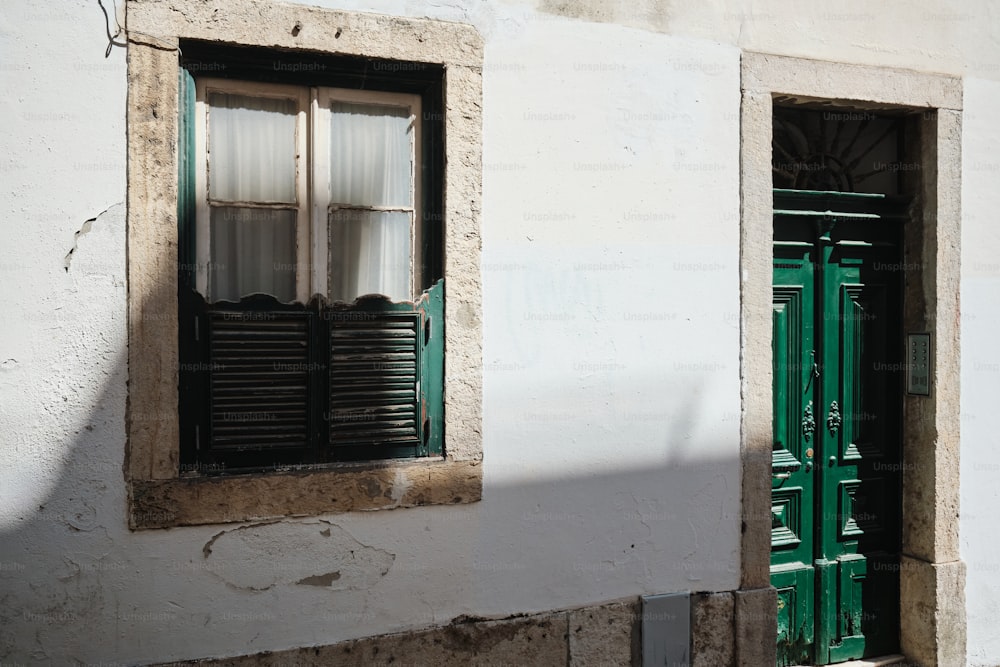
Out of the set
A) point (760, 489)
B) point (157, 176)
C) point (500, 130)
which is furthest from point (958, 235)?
point (157, 176)

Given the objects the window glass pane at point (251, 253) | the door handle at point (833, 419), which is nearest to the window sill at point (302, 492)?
the window glass pane at point (251, 253)

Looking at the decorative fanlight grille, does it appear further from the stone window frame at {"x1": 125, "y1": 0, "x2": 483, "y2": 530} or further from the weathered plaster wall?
the stone window frame at {"x1": 125, "y1": 0, "x2": 483, "y2": 530}

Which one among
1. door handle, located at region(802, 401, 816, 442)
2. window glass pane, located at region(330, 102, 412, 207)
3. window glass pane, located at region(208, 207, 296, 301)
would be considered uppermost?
window glass pane, located at region(330, 102, 412, 207)

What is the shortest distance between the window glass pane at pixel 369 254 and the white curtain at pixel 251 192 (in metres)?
0.18

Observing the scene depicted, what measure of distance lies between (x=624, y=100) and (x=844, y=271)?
5.47 feet

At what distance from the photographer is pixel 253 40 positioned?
331 cm

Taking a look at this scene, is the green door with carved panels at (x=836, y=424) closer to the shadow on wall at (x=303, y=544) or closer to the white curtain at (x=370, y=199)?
the shadow on wall at (x=303, y=544)

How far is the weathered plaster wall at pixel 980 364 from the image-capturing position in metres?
4.63

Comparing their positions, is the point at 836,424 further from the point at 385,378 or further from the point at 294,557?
the point at 294,557

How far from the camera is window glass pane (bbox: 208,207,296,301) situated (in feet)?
11.3

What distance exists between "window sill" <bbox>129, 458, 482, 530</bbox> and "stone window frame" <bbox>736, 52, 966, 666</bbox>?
1517 mm

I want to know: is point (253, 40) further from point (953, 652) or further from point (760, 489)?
point (953, 652)

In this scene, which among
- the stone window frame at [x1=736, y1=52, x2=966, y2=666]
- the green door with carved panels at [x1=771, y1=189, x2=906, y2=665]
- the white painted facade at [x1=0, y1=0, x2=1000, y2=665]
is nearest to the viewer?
the white painted facade at [x1=0, y1=0, x2=1000, y2=665]

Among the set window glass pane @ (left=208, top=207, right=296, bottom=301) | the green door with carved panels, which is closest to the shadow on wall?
window glass pane @ (left=208, top=207, right=296, bottom=301)
